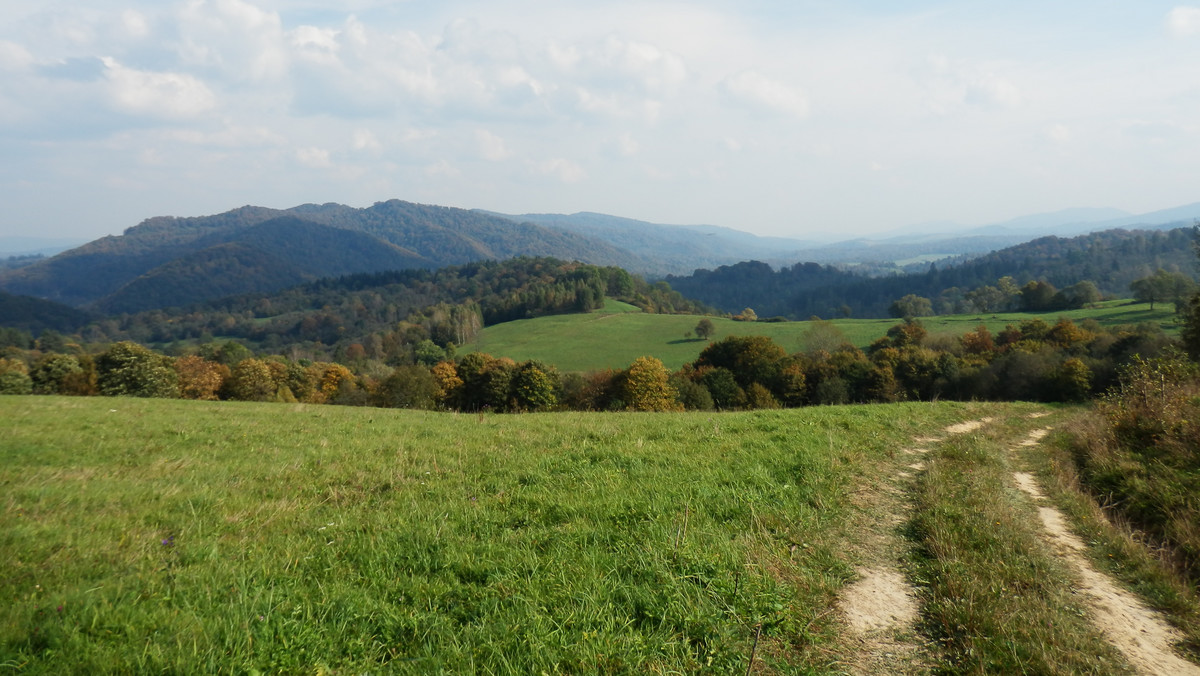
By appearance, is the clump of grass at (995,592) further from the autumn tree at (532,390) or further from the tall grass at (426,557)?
the autumn tree at (532,390)

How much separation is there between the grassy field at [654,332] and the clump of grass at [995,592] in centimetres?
7079

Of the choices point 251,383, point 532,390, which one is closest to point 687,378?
point 532,390

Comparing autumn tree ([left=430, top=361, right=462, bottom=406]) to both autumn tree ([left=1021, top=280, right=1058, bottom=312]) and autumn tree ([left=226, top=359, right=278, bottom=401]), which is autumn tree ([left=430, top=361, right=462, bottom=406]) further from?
autumn tree ([left=1021, top=280, right=1058, bottom=312])

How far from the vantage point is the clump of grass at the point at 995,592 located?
4188 mm

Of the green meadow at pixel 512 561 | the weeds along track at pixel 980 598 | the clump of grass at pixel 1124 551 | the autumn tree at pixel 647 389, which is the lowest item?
the autumn tree at pixel 647 389

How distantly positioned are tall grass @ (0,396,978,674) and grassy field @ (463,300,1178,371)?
69.3m

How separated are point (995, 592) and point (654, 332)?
98.9 m

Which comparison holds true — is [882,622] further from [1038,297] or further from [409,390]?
[1038,297]

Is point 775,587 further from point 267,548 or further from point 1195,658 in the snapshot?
point 267,548

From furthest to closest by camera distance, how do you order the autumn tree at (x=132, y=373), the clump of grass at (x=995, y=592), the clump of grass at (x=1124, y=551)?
the autumn tree at (x=132, y=373), the clump of grass at (x=1124, y=551), the clump of grass at (x=995, y=592)

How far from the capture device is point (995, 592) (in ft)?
16.5

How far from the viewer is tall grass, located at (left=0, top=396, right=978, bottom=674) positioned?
3676 mm

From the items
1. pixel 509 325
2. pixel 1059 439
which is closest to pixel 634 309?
pixel 509 325

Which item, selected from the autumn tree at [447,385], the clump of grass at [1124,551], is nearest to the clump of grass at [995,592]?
the clump of grass at [1124,551]
